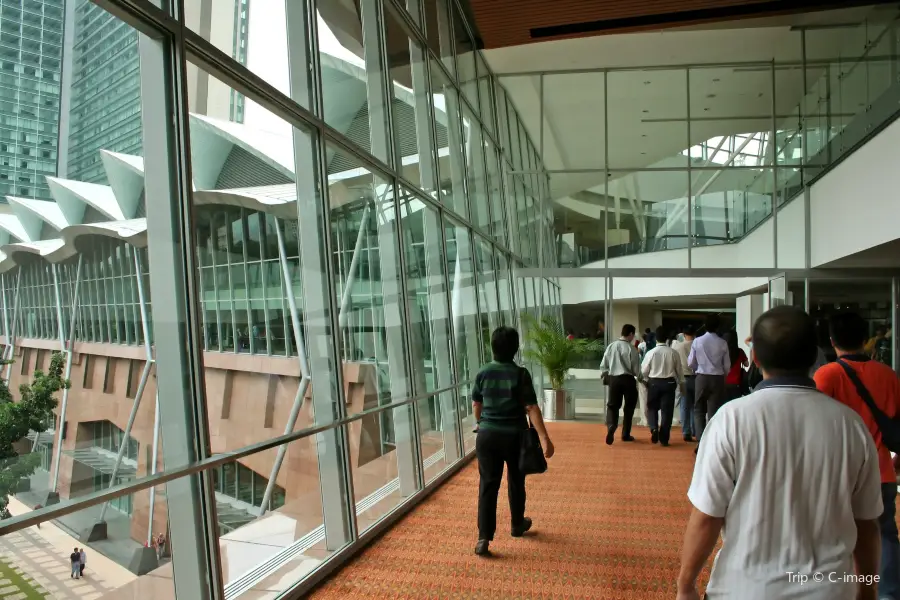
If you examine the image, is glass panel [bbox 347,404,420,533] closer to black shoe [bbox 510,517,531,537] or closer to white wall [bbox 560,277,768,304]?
black shoe [bbox 510,517,531,537]

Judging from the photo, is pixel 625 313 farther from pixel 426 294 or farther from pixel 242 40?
pixel 242 40

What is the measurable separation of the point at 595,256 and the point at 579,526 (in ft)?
28.6

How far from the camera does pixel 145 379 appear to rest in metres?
3.11

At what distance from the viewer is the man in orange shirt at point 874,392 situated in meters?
3.12

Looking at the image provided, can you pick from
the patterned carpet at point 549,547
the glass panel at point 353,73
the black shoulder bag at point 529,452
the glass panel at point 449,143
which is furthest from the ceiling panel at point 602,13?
the black shoulder bag at point 529,452

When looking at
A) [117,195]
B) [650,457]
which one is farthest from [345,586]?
[650,457]

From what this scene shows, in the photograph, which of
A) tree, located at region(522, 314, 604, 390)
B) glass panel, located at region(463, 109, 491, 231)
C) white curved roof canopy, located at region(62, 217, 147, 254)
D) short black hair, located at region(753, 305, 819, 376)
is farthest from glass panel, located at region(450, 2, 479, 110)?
short black hair, located at region(753, 305, 819, 376)

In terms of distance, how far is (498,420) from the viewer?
15.4ft

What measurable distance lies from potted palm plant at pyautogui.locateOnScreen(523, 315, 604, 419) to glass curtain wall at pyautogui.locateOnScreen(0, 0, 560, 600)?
4.20 m

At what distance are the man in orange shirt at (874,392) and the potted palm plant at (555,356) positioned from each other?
8772 mm

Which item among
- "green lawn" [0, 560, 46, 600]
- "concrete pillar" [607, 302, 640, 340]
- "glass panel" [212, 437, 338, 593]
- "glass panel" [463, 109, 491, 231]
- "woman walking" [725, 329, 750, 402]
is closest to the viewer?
"green lawn" [0, 560, 46, 600]

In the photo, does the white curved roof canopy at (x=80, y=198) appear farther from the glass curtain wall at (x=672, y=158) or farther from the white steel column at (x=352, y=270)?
the glass curtain wall at (x=672, y=158)

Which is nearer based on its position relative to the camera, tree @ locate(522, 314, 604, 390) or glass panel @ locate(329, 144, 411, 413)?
glass panel @ locate(329, 144, 411, 413)

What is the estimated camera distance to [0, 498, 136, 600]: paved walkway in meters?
2.37
